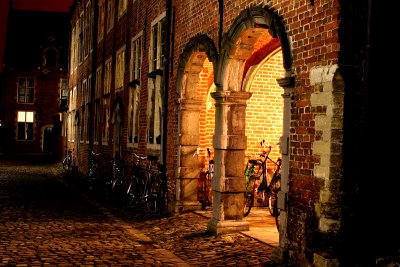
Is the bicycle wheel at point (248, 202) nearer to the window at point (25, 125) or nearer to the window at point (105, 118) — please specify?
the window at point (105, 118)

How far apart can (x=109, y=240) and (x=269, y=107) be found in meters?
5.15

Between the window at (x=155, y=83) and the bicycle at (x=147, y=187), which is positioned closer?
the bicycle at (x=147, y=187)

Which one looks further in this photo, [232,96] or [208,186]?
[208,186]

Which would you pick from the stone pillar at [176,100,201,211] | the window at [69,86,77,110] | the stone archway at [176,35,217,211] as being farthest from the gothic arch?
the window at [69,86,77,110]

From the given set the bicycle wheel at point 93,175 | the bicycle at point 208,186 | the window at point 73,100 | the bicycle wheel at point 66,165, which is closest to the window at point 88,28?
the window at point 73,100

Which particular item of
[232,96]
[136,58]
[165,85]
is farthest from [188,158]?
[136,58]

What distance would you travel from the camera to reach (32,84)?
153 feet

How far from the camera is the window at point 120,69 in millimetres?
17312

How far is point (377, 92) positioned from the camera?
571 centimetres

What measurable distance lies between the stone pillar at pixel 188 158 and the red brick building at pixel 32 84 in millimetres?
36729

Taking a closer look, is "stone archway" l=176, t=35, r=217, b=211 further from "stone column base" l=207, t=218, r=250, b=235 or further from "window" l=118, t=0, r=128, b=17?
"window" l=118, t=0, r=128, b=17

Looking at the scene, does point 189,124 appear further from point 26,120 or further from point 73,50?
point 26,120

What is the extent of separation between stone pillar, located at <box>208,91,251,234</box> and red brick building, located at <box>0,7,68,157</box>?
128ft

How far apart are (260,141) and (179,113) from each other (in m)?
2.03
